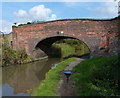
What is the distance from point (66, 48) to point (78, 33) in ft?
33.4

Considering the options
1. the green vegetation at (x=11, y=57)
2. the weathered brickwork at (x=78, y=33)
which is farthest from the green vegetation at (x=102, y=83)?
the green vegetation at (x=11, y=57)

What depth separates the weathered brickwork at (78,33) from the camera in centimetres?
1260

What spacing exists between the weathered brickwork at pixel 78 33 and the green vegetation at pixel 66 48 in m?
5.15

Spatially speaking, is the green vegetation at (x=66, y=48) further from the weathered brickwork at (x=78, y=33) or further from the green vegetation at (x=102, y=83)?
the green vegetation at (x=102, y=83)

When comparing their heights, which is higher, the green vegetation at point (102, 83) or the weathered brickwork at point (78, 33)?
the weathered brickwork at point (78, 33)

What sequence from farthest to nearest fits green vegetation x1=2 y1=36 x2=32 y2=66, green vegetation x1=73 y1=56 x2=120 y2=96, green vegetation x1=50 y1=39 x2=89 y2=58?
1. green vegetation x1=50 y1=39 x2=89 y2=58
2. green vegetation x1=2 y1=36 x2=32 y2=66
3. green vegetation x1=73 y1=56 x2=120 y2=96

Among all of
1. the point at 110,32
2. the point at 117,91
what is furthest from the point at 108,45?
the point at 117,91

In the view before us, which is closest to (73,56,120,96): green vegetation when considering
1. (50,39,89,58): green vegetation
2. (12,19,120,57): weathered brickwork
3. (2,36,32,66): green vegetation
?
(12,19,120,57): weathered brickwork

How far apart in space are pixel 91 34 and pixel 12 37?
24.3 feet

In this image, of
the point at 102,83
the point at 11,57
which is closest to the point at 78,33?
the point at 11,57

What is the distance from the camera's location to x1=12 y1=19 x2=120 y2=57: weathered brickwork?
12.6 metres

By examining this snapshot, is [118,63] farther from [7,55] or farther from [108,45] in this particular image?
[7,55]

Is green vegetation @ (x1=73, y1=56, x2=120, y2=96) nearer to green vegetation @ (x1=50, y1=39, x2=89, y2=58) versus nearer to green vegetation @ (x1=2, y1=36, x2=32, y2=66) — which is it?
green vegetation @ (x1=2, y1=36, x2=32, y2=66)

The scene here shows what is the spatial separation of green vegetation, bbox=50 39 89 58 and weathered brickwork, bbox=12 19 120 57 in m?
5.15
